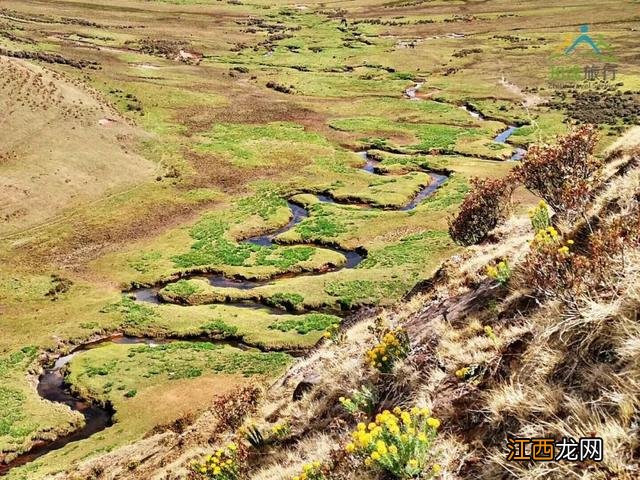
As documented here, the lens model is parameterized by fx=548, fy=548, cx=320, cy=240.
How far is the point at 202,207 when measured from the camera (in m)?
68.5

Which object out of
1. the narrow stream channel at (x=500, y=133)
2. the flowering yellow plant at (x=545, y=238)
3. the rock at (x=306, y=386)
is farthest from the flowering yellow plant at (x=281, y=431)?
the narrow stream channel at (x=500, y=133)

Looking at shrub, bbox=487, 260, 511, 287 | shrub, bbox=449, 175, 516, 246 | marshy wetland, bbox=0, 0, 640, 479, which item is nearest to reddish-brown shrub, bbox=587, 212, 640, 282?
shrub, bbox=487, 260, 511, 287

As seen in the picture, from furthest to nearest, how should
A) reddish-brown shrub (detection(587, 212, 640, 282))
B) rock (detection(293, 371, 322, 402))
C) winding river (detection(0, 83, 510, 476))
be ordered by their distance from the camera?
winding river (detection(0, 83, 510, 476)) → rock (detection(293, 371, 322, 402)) → reddish-brown shrub (detection(587, 212, 640, 282))

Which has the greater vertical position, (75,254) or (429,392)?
(429,392)

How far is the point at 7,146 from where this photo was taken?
74.1m

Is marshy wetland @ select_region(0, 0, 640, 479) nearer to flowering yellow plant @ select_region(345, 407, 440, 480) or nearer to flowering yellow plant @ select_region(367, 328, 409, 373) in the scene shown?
flowering yellow plant @ select_region(367, 328, 409, 373)

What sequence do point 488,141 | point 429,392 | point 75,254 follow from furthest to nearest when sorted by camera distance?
point 488,141 < point 75,254 < point 429,392

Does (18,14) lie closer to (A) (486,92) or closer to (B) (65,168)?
(B) (65,168)

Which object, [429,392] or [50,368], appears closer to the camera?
[429,392]

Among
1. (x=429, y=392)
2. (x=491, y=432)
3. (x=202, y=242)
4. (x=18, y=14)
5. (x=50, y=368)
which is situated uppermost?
(x=18, y=14)

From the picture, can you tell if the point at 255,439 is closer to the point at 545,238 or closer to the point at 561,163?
the point at 545,238

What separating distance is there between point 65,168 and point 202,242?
2752cm

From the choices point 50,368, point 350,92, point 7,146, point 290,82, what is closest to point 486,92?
point 350,92

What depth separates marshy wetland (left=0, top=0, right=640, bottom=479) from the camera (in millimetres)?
38000
